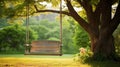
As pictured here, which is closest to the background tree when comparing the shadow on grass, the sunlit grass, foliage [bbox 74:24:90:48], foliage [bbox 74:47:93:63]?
foliage [bbox 74:47:93:63]

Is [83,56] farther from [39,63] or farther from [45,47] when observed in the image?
[39,63]

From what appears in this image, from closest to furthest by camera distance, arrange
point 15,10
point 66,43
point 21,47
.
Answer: point 15,10
point 21,47
point 66,43

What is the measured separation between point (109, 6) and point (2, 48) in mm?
17126

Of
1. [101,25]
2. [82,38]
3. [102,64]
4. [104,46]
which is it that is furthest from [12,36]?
[102,64]

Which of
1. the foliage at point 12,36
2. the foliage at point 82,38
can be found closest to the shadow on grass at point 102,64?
Answer: the foliage at point 82,38

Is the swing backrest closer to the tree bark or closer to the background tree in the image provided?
the background tree

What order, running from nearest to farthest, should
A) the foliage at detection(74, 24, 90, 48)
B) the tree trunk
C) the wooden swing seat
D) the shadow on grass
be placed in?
the shadow on grass → the wooden swing seat → the tree trunk → the foliage at detection(74, 24, 90, 48)

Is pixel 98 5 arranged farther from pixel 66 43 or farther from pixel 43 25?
pixel 43 25

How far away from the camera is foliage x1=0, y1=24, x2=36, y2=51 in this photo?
2983 centimetres

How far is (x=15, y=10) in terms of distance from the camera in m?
16.5

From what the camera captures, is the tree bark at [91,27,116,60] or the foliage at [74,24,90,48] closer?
the tree bark at [91,27,116,60]

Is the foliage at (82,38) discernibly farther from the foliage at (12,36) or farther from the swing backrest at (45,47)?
the swing backrest at (45,47)

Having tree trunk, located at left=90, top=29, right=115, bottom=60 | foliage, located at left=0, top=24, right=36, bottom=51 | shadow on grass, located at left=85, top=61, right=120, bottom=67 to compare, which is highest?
tree trunk, located at left=90, top=29, right=115, bottom=60

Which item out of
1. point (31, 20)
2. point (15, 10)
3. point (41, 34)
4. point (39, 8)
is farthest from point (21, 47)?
point (15, 10)
